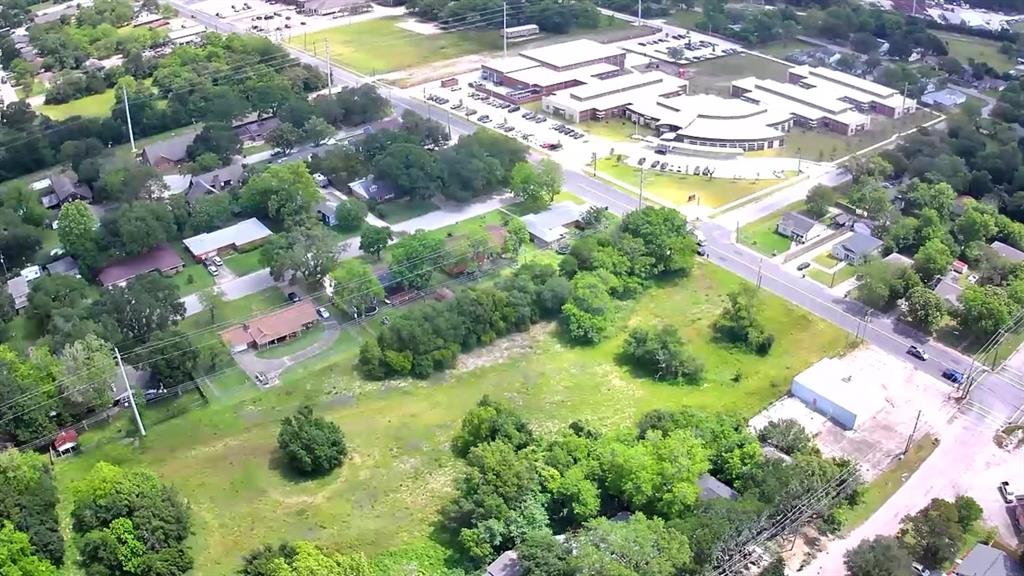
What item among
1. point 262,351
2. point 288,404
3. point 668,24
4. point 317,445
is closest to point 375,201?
point 262,351

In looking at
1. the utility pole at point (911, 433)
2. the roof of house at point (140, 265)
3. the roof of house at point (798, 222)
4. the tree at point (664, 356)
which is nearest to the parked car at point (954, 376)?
the utility pole at point (911, 433)

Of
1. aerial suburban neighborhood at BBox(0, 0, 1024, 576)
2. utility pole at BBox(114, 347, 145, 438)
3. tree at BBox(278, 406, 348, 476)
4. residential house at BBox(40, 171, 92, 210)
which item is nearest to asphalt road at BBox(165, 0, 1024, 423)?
aerial suburban neighborhood at BBox(0, 0, 1024, 576)

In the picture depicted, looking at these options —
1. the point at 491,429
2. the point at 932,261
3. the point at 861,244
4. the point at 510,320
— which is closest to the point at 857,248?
the point at 861,244

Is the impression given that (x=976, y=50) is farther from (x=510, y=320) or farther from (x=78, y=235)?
(x=78, y=235)

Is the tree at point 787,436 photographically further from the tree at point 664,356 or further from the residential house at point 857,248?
the residential house at point 857,248

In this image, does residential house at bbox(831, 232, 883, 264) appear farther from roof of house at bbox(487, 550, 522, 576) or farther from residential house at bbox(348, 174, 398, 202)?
roof of house at bbox(487, 550, 522, 576)

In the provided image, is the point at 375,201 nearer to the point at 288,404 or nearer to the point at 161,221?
the point at 161,221
